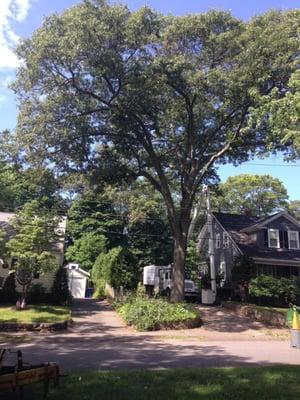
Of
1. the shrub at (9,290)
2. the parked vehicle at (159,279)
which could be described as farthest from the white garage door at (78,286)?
the shrub at (9,290)

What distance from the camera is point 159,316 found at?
71.2ft

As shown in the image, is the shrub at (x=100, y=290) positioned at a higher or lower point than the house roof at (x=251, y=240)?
lower

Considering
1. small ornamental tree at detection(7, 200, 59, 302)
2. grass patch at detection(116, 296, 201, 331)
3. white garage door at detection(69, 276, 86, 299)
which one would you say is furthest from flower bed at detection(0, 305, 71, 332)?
white garage door at detection(69, 276, 86, 299)

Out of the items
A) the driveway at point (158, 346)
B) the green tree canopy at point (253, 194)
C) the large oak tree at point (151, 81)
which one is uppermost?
the green tree canopy at point (253, 194)

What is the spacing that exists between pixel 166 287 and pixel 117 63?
891 inches

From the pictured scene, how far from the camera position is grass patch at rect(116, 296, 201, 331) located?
2130 centimetres

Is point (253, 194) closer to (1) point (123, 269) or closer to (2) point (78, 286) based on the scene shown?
(2) point (78, 286)

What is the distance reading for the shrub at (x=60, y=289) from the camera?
28.1 metres

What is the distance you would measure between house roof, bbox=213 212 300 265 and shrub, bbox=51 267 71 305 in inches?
581

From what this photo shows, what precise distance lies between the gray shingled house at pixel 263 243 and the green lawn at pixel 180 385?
87.0 ft

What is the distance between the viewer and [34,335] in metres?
18.9

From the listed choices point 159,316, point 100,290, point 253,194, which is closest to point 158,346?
point 159,316

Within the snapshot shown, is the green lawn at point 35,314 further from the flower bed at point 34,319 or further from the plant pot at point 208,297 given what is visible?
the plant pot at point 208,297

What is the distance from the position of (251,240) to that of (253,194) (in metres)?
27.7
